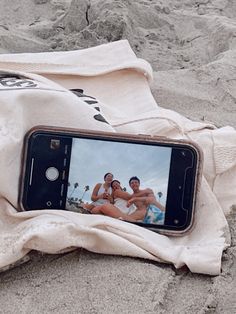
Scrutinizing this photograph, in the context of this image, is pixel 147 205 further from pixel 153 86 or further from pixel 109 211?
pixel 153 86

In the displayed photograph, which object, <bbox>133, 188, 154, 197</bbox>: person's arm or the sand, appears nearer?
the sand

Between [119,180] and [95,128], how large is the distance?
12 centimetres

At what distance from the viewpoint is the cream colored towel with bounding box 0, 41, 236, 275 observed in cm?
118

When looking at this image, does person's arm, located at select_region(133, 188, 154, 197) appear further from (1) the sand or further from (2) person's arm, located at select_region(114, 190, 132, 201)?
(1) the sand

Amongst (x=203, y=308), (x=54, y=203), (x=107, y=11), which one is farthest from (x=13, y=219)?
(x=107, y=11)

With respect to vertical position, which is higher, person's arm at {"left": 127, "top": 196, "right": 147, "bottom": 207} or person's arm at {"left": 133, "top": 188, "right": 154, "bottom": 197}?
person's arm at {"left": 133, "top": 188, "right": 154, "bottom": 197}

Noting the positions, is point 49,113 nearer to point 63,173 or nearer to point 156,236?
point 63,173

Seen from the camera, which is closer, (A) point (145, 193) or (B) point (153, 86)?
(A) point (145, 193)

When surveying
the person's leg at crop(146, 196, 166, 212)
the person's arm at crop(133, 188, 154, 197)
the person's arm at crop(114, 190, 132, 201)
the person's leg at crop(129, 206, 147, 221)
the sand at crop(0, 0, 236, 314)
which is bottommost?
the sand at crop(0, 0, 236, 314)

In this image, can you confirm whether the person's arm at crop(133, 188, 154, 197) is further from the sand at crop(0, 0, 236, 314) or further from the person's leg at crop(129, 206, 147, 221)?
the sand at crop(0, 0, 236, 314)

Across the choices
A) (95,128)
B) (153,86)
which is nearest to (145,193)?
(95,128)

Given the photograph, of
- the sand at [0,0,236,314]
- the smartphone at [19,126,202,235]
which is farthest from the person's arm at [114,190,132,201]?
the sand at [0,0,236,314]

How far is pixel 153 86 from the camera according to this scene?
1.94m

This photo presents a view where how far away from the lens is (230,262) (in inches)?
48.1
